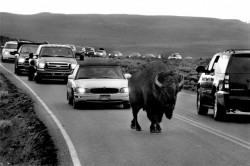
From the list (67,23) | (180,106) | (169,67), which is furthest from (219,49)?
(169,67)

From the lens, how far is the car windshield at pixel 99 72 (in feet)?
76.7

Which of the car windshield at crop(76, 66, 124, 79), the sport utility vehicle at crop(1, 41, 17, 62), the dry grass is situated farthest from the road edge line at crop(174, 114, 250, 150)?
the sport utility vehicle at crop(1, 41, 17, 62)

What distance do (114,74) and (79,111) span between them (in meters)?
2.48

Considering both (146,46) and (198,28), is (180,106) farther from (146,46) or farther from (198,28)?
(198,28)

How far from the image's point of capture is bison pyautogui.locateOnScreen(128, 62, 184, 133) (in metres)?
14.1

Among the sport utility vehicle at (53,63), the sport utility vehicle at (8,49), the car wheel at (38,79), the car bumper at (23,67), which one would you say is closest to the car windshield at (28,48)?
the car bumper at (23,67)

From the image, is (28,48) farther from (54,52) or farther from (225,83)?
(225,83)

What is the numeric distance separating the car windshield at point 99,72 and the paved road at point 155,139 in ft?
3.54

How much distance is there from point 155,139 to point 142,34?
176 m

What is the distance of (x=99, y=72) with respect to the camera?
23719 millimetres

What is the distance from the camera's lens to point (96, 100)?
22.2 m

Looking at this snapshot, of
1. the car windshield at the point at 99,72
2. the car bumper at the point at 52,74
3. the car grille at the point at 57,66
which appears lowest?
the car bumper at the point at 52,74

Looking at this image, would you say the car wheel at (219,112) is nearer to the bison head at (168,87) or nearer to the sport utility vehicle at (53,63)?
the bison head at (168,87)

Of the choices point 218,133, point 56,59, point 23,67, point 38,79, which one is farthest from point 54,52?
point 218,133
